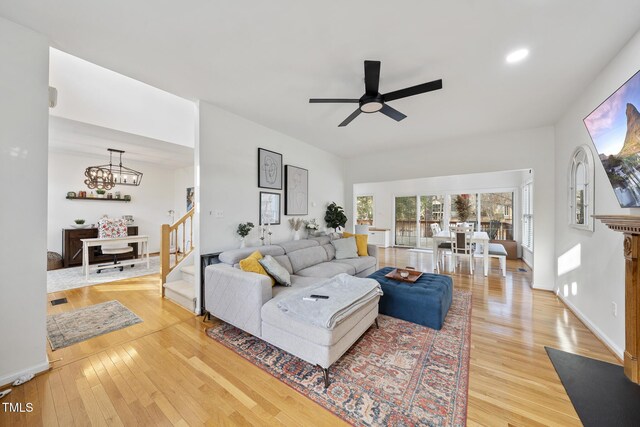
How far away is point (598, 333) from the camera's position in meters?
2.43

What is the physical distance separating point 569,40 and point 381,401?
10.5 feet

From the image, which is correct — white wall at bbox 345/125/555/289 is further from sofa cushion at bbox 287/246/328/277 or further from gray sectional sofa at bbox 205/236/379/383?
gray sectional sofa at bbox 205/236/379/383

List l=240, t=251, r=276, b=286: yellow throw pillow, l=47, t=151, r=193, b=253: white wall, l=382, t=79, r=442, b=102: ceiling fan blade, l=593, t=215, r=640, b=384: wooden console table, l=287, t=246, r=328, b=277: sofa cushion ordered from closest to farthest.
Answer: l=593, t=215, r=640, b=384: wooden console table
l=382, t=79, r=442, b=102: ceiling fan blade
l=240, t=251, r=276, b=286: yellow throw pillow
l=287, t=246, r=328, b=277: sofa cushion
l=47, t=151, r=193, b=253: white wall

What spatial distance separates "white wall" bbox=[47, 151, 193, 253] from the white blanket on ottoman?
19.6 feet

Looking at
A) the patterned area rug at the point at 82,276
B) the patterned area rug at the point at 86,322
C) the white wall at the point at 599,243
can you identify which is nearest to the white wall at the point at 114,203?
the patterned area rug at the point at 82,276

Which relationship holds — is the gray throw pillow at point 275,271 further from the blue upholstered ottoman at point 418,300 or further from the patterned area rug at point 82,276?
the patterned area rug at point 82,276

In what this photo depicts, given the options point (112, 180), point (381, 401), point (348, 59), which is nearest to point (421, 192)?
point (348, 59)

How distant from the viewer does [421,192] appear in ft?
26.9

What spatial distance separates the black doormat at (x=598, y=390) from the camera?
1.50 m

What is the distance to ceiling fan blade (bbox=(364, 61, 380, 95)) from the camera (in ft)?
6.27

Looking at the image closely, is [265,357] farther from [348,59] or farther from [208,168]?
[348,59]

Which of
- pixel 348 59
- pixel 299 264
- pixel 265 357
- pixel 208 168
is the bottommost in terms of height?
pixel 265 357

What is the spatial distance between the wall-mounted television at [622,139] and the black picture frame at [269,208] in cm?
394

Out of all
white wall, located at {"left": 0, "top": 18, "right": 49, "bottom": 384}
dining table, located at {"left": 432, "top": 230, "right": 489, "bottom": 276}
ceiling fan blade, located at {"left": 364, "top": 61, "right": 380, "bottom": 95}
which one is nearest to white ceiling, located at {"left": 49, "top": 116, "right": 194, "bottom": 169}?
white wall, located at {"left": 0, "top": 18, "right": 49, "bottom": 384}
